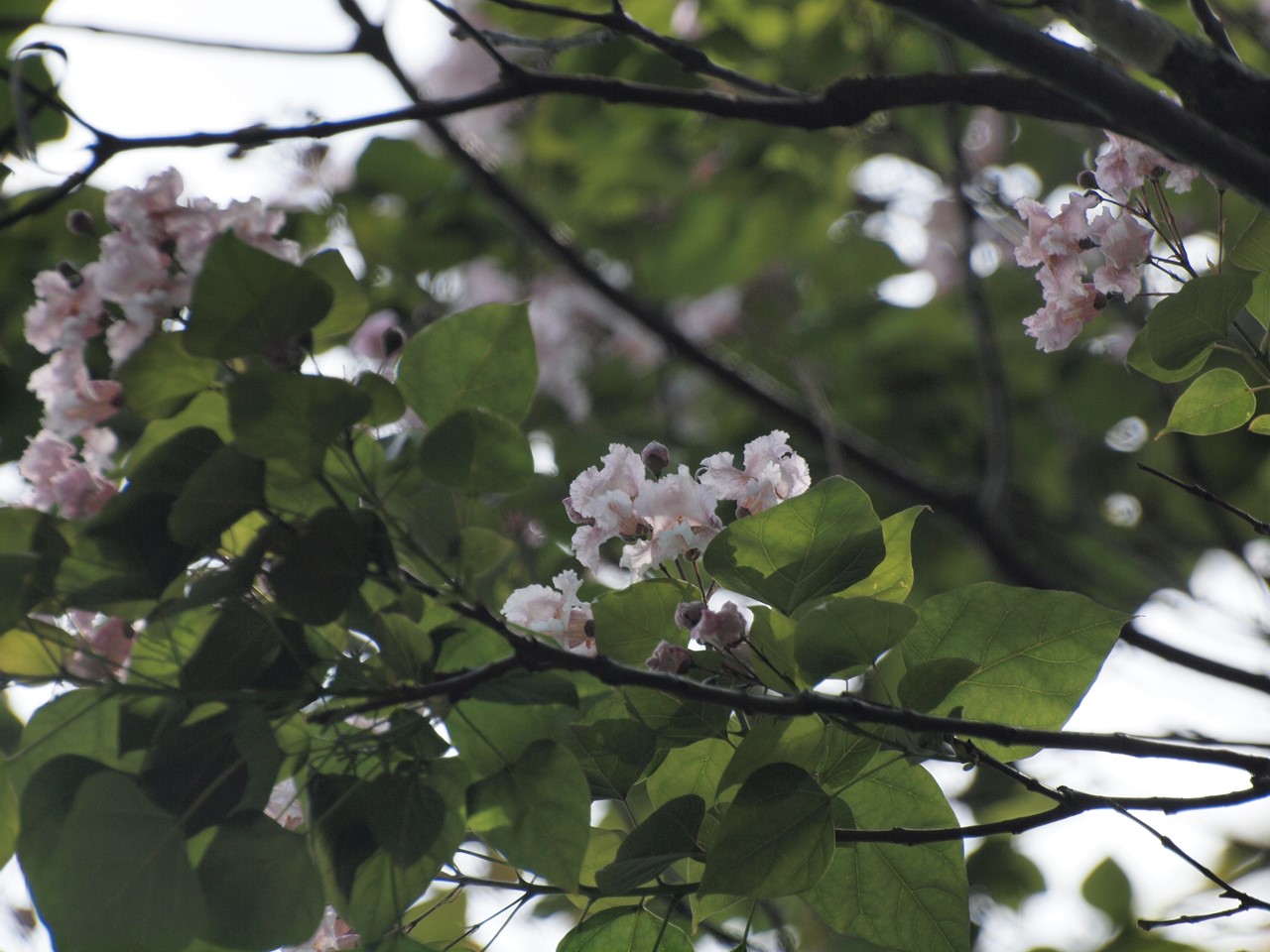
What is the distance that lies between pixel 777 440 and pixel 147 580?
42 cm

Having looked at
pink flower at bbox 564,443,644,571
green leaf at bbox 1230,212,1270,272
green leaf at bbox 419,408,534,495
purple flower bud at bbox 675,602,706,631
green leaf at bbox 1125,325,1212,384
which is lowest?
purple flower bud at bbox 675,602,706,631

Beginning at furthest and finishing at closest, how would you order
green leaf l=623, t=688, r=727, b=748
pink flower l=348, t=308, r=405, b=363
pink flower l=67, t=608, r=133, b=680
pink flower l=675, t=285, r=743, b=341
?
pink flower l=675, t=285, r=743, b=341 < pink flower l=348, t=308, r=405, b=363 < pink flower l=67, t=608, r=133, b=680 < green leaf l=623, t=688, r=727, b=748

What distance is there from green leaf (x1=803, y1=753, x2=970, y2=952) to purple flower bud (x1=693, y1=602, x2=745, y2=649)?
0.13 meters

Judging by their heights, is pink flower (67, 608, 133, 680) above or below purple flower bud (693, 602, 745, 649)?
below

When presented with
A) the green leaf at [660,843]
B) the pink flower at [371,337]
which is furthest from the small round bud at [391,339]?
the pink flower at [371,337]

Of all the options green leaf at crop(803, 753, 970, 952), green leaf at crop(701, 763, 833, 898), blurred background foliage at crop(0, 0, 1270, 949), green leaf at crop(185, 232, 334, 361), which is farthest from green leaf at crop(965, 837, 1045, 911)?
green leaf at crop(185, 232, 334, 361)

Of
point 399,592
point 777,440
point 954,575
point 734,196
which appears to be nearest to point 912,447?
point 954,575

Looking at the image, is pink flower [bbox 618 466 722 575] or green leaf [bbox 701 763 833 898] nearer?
green leaf [bbox 701 763 833 898]

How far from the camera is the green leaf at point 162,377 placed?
75 centimetres

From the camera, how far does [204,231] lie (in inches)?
32.0

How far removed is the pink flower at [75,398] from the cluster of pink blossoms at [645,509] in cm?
34

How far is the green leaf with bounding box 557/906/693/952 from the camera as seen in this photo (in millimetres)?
755

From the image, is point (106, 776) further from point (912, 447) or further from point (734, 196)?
point (912, 447)

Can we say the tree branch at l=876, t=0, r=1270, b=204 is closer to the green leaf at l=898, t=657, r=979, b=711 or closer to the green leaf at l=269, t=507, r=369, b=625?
the green leaf at l=898, t=657, r=979, b=711
